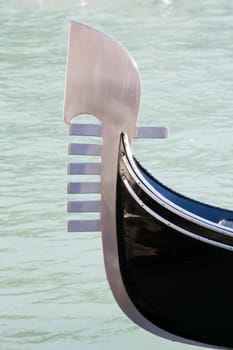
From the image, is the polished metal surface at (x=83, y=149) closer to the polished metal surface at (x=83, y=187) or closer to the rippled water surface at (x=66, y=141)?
the polished metal surface at (x=83, y=187)

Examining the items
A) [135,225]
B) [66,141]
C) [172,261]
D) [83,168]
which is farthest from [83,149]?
[66,141]

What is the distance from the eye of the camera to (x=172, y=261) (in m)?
1.94

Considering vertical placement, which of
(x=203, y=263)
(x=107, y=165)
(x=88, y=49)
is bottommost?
(x=203, y=263)

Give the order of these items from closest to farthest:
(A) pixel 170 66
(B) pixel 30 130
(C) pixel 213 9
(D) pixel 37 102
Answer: (B) pixel 30 130
(D) pixel 37 102
(A) pixel 170 66
(C) pixel 213 9

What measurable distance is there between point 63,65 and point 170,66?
0.73 metres

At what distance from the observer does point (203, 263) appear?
76.4 inches

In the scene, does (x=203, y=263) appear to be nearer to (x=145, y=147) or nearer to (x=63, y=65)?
(x=145, y=147)

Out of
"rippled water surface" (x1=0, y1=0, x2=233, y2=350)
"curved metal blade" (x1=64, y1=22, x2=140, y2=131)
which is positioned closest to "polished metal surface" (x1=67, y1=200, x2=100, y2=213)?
"curved metal blade" (x1=64, y1=22, x2=140, y2=131)

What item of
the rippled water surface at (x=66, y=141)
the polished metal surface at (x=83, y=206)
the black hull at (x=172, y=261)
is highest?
the polished metal surface at (x=83, y=206)

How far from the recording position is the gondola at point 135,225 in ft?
5.84

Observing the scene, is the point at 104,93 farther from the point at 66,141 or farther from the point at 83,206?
the point at 66,141

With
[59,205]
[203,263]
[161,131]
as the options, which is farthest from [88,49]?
[59,205]

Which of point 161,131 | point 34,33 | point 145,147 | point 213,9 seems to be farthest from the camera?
point 213,9

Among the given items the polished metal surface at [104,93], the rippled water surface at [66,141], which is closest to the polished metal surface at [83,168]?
the polished metal surface at [104,93]
